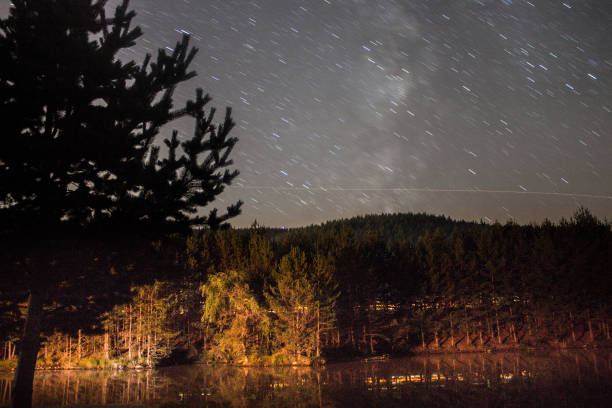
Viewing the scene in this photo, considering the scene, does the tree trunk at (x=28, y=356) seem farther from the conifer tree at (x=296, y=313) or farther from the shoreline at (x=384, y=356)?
the shoreline at (x=384, y=356)

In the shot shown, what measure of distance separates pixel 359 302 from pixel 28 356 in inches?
1661

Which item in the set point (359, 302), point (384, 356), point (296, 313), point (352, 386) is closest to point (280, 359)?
point (296, 313)

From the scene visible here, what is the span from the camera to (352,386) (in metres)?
26.5

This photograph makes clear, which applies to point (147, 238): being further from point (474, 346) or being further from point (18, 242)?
point (474, 346)

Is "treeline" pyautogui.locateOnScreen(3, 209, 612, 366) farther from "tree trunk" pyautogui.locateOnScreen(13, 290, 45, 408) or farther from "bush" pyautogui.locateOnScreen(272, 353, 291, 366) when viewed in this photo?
"tree trunk" pyautogui.locateOnScreen(13, 290, 45, 408)

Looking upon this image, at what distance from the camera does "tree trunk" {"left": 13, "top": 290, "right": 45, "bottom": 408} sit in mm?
11562

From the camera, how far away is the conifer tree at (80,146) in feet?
34.7

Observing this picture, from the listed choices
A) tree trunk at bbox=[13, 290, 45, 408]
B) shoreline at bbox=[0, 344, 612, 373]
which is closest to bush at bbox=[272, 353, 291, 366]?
shoreline at bbox=[0, 344, 612, 373]

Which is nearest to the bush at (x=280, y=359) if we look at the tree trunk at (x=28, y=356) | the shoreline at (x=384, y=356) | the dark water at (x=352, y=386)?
the shoreline at (x=384, y=356)

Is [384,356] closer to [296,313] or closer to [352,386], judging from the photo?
[296,313]

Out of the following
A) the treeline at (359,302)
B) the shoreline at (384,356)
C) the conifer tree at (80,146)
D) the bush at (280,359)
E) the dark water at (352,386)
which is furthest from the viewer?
the treeline at (359,302)

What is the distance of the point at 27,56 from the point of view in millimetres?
10711

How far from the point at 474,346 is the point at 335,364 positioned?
2026 cm

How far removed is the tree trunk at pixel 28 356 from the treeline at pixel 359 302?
30402 mm
